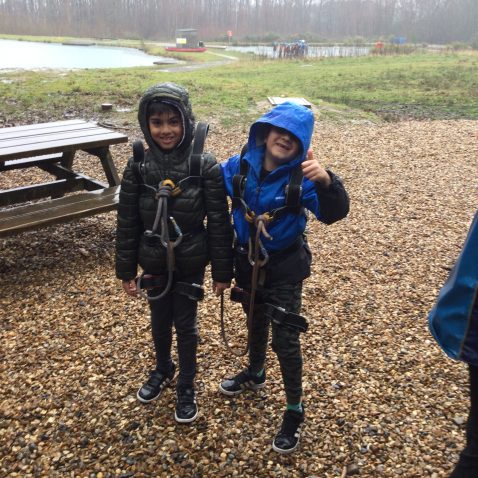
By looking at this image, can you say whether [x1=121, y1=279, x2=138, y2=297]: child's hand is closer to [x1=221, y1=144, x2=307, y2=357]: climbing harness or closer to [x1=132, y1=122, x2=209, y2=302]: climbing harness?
[x1=132, y1=122, x2=209, y2=302]: climbing harness

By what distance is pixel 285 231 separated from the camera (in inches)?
91.3

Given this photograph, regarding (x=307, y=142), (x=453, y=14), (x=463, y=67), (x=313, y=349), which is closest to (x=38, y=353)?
(x=313, y=349)

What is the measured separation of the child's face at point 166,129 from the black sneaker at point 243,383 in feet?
4.81

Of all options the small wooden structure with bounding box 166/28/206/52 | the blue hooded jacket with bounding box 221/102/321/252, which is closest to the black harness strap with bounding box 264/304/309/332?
the blue hooded jacket with bounding box 221/102/321/252

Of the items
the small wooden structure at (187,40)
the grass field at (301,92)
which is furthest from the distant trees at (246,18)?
the grass field at (301,92)

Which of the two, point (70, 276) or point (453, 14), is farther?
point (453, 14)

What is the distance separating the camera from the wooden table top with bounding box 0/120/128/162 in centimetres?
436

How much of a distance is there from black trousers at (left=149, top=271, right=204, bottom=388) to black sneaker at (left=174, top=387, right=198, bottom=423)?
0.04 meters

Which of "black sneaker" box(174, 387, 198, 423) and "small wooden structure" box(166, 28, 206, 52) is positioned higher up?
"black sneaker" box(174, 387, 198, 423)

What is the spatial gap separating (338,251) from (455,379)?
6.89 ft

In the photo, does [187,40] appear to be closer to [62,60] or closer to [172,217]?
[62,60]

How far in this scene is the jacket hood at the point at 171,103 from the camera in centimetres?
227

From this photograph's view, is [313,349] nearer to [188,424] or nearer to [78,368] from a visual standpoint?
[188,424]

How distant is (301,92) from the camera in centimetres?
1569
